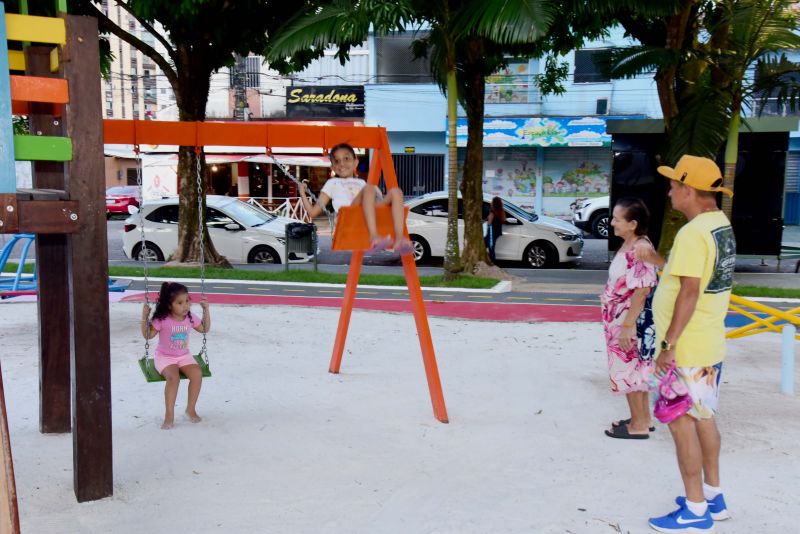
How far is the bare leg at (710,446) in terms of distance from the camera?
3707 millimetres

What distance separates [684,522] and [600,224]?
1841 centimetres

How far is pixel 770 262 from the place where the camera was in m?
16.1

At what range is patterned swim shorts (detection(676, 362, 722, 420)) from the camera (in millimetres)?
3635

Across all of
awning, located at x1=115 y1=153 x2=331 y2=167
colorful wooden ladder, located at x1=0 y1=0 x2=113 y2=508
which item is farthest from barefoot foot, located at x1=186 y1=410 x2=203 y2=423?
awning, located at x1=115 y1=153 x2=331 y2=167

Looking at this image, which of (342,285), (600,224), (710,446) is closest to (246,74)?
(600,224)

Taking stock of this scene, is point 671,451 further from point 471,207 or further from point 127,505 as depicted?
point 471,207

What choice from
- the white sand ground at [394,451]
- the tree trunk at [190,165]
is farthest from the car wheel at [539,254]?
the white sand ground at [394,451]

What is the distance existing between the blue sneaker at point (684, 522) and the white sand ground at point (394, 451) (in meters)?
0.14

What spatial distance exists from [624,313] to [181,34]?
1074cm

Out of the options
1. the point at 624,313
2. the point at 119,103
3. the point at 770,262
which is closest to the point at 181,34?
the point at 624,313

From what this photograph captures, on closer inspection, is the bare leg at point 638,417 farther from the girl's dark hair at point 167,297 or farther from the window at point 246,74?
the window at point 246,74

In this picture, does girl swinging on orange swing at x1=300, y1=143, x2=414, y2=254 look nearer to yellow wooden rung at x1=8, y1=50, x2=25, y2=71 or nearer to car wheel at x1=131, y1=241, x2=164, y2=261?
yellow wooden rung at x1=8, y1=50, x2=25, y2=71

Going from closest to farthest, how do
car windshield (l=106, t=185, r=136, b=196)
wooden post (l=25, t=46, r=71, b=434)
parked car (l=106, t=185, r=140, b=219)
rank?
wooden post (l=25, t=46, r=71, b=434)
parked car (l=106, t=185, r=140, b=219)
car windshield (l=106, t=185, r=136, b=196)

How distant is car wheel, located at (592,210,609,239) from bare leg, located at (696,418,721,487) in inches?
705
